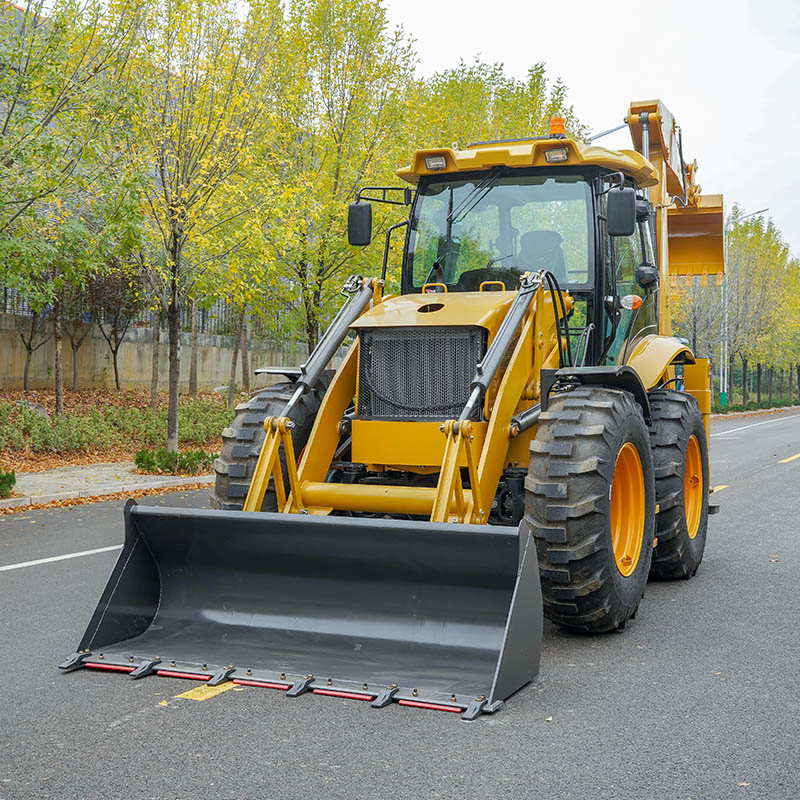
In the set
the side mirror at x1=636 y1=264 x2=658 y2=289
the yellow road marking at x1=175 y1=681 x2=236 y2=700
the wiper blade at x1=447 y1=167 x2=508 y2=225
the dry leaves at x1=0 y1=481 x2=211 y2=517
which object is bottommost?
the dry leaves at x1=0 y1=481 x2=211 y2=517

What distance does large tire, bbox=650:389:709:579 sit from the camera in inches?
291

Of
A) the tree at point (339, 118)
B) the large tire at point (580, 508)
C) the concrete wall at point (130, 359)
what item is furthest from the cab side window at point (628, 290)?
the concrete wall at point (130, 359)

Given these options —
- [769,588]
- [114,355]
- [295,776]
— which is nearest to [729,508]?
[769,588]

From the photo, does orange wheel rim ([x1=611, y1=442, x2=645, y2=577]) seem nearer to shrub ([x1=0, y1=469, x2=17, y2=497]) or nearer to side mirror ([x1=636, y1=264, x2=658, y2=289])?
side mirror ([x1=636, y1=264, x2=658, y2=289])

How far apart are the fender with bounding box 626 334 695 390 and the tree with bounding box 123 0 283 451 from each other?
28.4ft

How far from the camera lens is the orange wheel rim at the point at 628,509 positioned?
646cm

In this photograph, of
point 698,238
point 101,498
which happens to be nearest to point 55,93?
point 101,498

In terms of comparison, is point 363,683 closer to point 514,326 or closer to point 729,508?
point 514,326

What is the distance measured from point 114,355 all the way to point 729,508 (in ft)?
48.9

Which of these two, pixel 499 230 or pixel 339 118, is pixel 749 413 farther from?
pixel 499 230

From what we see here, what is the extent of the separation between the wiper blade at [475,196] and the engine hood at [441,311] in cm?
81

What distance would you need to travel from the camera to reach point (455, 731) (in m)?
4.44

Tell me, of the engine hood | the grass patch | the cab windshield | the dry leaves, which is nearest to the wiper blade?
the cab windshield

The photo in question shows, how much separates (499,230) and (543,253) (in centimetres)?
39
